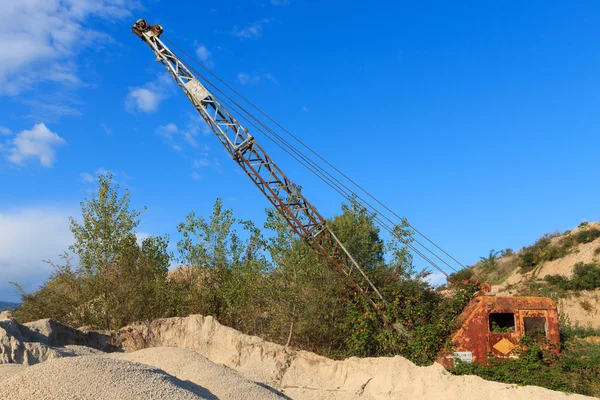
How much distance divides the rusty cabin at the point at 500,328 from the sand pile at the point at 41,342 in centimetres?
1128

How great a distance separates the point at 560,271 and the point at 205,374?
2968cm

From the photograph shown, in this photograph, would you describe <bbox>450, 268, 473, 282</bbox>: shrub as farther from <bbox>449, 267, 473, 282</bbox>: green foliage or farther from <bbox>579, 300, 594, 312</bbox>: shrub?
<bbox>579, 300, 594, 312</bbox>: shrub

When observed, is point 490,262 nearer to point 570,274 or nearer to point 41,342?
point 570,274

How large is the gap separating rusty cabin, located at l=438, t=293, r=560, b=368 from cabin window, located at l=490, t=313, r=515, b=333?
4 centimetres

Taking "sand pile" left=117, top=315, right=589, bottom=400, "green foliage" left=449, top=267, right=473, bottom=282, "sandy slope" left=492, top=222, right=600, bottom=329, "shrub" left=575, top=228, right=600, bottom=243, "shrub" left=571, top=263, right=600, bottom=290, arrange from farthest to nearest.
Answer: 1. "shrub" left=575, top=228, right=600, bottom=243
2. "shrub" left=571, top=263, right=600, bottom=290
3. "sandy slope" left=492, top=222, right=600, bottom=329
4. "green foliage" left=449, top=267, right=473, bottom=282
5. "sand pile" left=117, top=315, right=589, bottom=400

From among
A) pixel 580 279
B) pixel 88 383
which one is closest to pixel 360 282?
pixel 88 383

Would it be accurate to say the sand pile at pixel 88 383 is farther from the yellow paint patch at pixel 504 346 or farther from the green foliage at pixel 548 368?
the yellow paint patch at pixel 504 346

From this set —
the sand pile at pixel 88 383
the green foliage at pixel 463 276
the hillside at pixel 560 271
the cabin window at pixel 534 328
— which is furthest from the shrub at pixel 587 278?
the sand pile at pixel 88 383

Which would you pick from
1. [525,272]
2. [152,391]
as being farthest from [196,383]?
[525,272]

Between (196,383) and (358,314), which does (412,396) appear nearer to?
(358,314)

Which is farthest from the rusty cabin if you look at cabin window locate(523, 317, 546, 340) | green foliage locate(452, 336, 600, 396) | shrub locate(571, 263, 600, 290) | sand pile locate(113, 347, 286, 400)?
shrub locate(571, 263, 600, 290)

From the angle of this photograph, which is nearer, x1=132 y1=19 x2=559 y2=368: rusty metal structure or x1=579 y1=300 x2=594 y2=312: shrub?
x1=132 y1=19 x2=559 y2=368: rusty metal structure

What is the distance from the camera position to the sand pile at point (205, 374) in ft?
42.3

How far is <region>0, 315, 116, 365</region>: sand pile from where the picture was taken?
1410 cm
